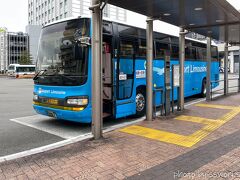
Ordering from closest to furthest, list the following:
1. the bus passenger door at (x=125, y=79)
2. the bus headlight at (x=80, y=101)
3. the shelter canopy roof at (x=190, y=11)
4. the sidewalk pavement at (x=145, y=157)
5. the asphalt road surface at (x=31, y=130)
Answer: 1. the sidewalk pavement at (x=145, y=157)
2. the asphalt road surface at (x=31, y=130)
3. the bus headlight at (x=80, y=101)
4. the shelter canopy roof at (x=190, y=11)
5. the bus passenger door at (x=125, y=79)

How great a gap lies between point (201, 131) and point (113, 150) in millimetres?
2572

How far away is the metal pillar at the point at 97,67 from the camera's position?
5.81 meters

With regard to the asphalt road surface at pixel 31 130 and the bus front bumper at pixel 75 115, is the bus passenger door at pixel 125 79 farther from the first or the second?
the bus front bumper at pixel 75 115

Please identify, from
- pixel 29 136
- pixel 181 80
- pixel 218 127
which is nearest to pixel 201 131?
pixel 218 127

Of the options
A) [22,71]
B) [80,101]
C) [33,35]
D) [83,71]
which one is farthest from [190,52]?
[33,35]

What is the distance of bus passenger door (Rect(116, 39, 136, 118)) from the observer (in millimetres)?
7547

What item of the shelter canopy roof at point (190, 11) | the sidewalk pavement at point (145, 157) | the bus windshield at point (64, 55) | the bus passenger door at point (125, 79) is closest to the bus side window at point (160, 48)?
the shelter canopy roof at point (190, 11)

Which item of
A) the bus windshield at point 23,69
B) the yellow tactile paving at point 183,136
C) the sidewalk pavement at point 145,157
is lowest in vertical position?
the sidewalk pavement at point 145,157

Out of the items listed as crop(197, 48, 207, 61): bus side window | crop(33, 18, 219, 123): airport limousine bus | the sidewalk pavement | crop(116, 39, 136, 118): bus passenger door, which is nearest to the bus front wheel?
crop(33, 18, 219, 123): airport limousine bus

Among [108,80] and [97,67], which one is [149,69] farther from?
[97,67]

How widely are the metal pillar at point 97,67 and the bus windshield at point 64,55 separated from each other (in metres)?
0.74

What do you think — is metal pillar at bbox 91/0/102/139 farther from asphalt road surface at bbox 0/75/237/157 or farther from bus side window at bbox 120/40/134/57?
bus side window at bbox 120/40/134/57

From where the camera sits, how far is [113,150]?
5.23m

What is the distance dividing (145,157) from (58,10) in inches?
2692
